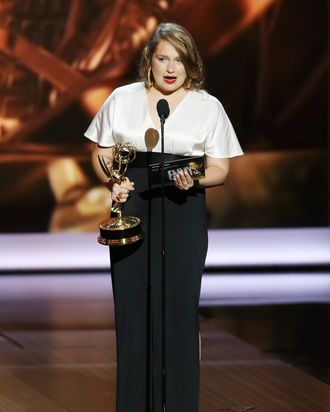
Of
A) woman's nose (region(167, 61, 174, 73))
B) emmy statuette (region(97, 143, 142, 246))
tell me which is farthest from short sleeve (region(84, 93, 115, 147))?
woman's nose (region(167, 61, 174, 73))

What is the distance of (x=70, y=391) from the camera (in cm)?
500

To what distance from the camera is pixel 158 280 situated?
3.70 meters

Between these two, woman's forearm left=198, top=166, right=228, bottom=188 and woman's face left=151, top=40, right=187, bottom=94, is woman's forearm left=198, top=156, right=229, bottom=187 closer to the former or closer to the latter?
woman's forearm left=198, top=166, right=228, bottom=188

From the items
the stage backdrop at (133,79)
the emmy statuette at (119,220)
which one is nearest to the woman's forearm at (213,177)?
the emmy statuette at (119,220)

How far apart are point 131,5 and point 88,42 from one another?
0.45 m

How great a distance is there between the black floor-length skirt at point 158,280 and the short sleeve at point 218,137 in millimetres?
139

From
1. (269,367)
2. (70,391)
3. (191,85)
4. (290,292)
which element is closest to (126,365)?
(191,85)

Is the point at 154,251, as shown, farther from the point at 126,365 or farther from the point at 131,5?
the point at 131,5

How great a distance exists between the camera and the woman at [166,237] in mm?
3678

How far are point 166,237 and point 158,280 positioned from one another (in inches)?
5.7

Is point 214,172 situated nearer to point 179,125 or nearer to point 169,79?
point 179,125

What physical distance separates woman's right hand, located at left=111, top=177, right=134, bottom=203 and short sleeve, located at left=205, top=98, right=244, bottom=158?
294 mm

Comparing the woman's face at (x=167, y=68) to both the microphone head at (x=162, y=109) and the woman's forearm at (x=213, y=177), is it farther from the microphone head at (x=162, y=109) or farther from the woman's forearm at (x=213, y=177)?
the woman's forearm at (x=213, y=177)

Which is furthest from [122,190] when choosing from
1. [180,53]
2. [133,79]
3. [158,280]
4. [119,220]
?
[133,79]
